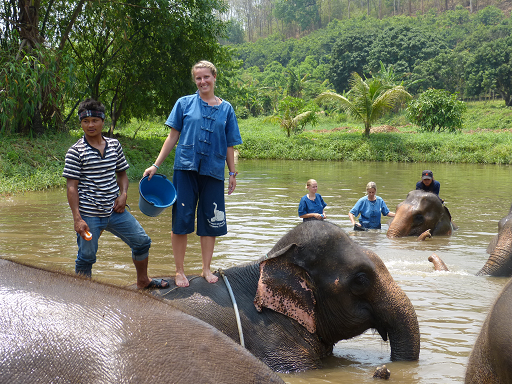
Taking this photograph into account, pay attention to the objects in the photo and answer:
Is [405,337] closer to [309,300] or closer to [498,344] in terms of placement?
[309,300]

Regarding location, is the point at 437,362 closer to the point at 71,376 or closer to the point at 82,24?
the point at 71,376

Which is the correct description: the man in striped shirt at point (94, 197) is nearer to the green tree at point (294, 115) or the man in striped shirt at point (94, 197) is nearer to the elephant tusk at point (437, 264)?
the elephant tusk at point (437, 264)

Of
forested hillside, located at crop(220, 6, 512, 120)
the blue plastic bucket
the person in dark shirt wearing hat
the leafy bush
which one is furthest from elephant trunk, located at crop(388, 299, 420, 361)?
forested hillside, located at crop(220, 6, 512, 120)

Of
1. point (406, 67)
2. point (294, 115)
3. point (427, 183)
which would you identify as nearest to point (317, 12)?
point (406, 67)

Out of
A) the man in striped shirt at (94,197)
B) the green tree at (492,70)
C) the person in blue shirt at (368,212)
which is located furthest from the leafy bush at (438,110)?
the man in striped shirt at (94,197)

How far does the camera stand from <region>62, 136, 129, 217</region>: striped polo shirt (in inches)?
152

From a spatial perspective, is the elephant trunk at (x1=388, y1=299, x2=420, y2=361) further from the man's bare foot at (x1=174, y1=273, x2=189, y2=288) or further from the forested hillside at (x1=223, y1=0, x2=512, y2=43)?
the forested hillside at (x1=223, y1=0, x2=512, y2=43)

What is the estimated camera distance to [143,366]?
1448 mm

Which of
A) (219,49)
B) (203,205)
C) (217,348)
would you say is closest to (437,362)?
(203,205)

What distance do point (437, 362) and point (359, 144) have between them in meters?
31.7

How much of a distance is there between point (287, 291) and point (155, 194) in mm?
1298

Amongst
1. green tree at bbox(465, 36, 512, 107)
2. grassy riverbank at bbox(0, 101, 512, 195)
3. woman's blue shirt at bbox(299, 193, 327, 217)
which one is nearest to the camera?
woman's blue shirt at bbox(299, 193, 327, 217)

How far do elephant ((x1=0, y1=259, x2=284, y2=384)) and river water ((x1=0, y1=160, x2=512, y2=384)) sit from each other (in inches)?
15.5

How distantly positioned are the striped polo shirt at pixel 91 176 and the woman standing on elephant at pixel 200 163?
297 mm
